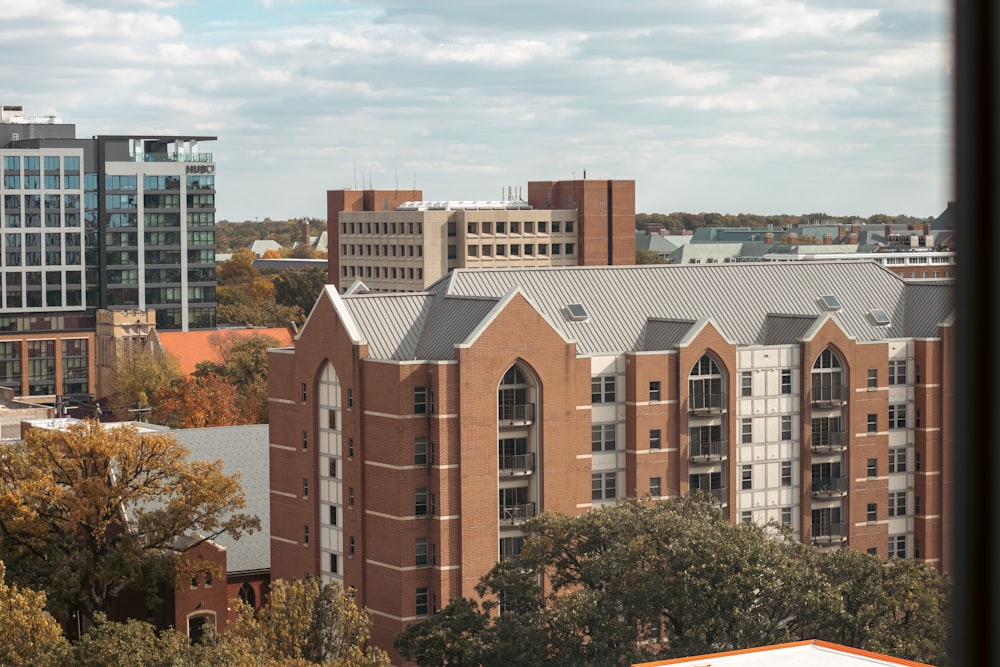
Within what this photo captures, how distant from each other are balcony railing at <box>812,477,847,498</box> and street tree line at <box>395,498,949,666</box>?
22510 millimetres

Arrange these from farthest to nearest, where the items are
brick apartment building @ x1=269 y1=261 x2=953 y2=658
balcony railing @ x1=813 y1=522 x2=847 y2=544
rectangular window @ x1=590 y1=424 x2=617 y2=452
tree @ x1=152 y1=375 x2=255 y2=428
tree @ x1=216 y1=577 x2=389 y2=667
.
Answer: tree @ x1=152 y1=375 x2=255 y2=428 → balcony railing @ x1=813 y1=522 x2=847 y2=544 → rectangular window @ x1=590 y1=424 x2=617 y2=452 → brick apartment building @ x1=269 y1=261 x2=953 y2=658 → tree @ x1=216 y1=577 x2=389 y2=667

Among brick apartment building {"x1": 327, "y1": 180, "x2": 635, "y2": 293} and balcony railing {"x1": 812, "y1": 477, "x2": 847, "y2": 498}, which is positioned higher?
brick apartment building {"x1": 327, "y1": 180, "x2": 635, "y2": 293}

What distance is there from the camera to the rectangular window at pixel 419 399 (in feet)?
253

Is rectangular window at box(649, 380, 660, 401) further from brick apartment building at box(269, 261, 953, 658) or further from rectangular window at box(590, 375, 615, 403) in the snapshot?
rectangular window at box(590, 375, 615, 403)

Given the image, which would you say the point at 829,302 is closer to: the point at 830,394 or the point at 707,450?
the point at 830,394

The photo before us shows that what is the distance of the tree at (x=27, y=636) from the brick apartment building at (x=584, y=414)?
75.1 ft

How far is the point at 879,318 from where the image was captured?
9238 cm

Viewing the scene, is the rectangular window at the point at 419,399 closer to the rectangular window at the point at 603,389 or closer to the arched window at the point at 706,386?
the rectangular window at the point at 603,389

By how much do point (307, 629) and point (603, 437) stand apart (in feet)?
96.4

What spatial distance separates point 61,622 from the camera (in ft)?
246

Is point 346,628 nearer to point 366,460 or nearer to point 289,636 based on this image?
point 289,636

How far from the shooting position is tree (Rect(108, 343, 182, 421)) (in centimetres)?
16300

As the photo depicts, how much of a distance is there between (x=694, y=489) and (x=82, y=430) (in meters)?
33.9

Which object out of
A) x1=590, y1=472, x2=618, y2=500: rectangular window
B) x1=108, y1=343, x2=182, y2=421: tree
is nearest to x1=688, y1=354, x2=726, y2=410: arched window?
x1=590, y1=472, x2=618, y2=500: rectangular window
